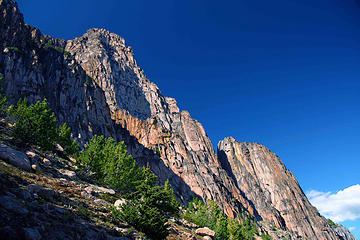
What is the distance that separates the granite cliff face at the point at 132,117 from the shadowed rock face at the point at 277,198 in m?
0.78

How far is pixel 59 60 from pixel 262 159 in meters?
186

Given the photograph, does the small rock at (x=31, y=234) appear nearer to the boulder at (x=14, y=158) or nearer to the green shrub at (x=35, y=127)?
the boulder at (x=14, y=158)

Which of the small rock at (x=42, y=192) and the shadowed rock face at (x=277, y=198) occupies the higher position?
the shadowed rock face at (x=277, y=198)

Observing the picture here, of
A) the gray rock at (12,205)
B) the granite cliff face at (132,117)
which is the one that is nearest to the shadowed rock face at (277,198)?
the granite cliff face at (132,117)

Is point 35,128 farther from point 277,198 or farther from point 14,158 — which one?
point 277,198

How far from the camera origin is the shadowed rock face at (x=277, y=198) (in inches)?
6427

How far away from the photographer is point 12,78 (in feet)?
240

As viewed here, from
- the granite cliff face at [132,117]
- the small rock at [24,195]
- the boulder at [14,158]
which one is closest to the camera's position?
the small rock at [24,195]

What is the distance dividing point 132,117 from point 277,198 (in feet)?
474

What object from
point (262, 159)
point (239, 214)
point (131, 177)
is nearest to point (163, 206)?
point (131, 177)

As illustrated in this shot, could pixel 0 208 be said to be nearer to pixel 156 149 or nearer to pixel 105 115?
pixel 105 115

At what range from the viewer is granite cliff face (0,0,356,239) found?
280 ft

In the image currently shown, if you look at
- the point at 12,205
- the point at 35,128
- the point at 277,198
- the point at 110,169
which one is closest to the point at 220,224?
the point at 110,169

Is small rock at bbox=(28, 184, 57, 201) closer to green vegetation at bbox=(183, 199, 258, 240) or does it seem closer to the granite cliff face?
green vegetation at bbox=(183, 199, 258, 240)
